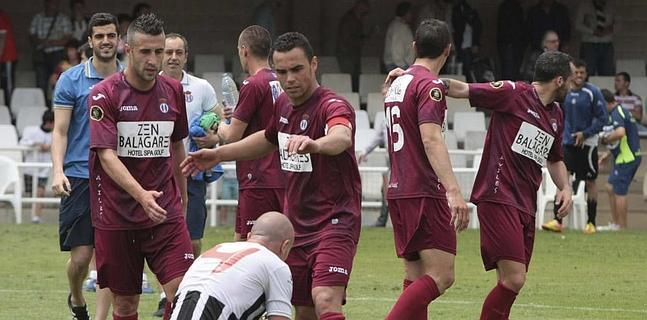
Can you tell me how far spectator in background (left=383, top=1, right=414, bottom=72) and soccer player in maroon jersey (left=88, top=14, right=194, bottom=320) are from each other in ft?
50.1

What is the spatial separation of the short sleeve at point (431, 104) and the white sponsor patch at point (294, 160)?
0.90 m

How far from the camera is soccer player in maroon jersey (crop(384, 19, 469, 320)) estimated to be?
9.92 meters

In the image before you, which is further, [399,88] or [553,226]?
[553,226]

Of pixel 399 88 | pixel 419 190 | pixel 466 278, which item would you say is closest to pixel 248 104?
pixel 399 88

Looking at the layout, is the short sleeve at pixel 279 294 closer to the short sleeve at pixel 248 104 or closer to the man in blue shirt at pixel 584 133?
the short sleeve at pixel 248 104

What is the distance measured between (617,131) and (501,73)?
541 cm

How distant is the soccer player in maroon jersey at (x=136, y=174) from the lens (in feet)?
31.8

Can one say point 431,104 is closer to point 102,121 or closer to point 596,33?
point 102,121

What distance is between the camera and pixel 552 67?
10773mm

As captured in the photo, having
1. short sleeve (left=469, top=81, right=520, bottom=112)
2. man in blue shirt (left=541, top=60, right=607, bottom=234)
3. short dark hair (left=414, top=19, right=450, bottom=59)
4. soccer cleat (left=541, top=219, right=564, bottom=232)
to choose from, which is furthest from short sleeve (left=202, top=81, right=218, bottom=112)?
soccer cleat (left=541, top=219, right=564, bottom=232)

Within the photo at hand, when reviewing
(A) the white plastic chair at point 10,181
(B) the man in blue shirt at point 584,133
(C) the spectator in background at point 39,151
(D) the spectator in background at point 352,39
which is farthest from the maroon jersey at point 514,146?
(D) the spectator in background at point 352,39

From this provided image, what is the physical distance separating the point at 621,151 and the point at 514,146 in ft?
36.9

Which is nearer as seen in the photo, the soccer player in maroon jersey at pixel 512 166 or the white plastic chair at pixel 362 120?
the soccer player in maroon jersey at pixel 512 166

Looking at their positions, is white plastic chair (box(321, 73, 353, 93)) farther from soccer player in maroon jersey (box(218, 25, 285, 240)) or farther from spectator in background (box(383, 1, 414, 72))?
soccer player in maroon jersey (box(218, 25, 285, 240))
